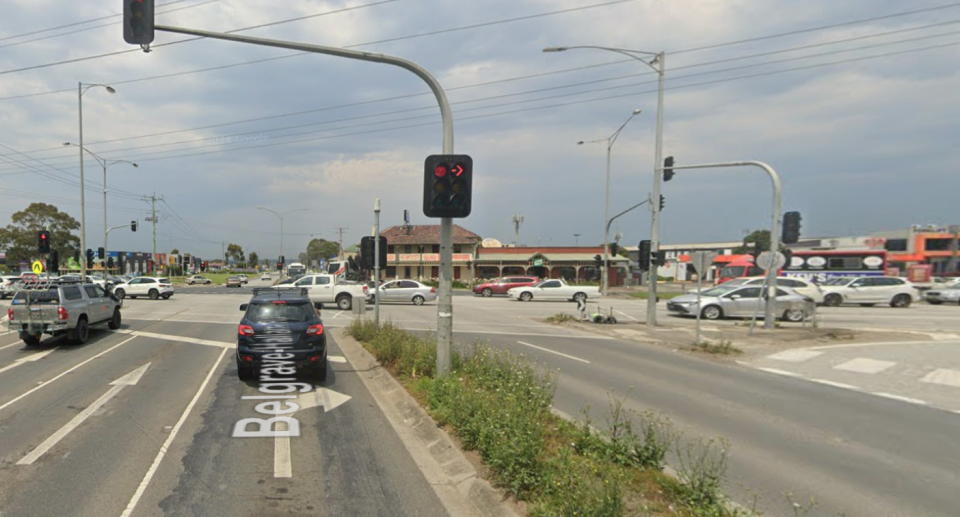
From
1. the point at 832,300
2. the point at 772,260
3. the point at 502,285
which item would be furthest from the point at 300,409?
the point at 502,285

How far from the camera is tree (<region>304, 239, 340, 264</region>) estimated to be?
159 metres

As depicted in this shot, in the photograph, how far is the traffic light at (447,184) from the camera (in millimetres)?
7264

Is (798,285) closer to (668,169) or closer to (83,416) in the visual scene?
(668,169)

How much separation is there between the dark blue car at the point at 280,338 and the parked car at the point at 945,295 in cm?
3888

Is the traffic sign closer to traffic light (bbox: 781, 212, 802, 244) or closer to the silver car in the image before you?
traffic light (bbox: 781, 212, 802, 244)

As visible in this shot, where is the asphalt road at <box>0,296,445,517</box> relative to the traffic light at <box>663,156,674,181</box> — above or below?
below

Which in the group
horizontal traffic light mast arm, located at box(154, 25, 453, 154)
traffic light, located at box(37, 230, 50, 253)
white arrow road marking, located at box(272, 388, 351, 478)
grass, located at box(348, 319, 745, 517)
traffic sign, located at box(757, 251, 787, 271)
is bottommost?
white arrow road marking, located at box(272, 388, 351, 478)

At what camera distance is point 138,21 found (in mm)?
6785

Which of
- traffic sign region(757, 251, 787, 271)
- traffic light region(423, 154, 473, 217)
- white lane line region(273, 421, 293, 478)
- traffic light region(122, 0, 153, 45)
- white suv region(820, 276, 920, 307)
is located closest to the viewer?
white lane line region(273, 421, 293, 478)

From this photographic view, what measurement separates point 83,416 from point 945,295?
4248 centimetres

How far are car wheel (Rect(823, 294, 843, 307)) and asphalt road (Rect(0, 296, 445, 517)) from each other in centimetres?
2984

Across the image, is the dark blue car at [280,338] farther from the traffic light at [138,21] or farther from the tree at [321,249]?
the tree at [321,249]

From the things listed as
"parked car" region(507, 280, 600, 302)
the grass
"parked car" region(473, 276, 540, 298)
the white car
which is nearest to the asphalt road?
the grass

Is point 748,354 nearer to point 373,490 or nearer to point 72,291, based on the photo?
point 373,490
